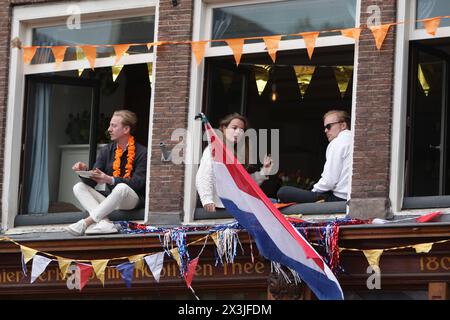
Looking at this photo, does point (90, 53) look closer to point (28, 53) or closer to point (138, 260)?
point (28, 53)

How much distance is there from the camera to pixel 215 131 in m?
17.8

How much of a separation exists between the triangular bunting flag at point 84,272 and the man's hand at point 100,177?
38.8 inches

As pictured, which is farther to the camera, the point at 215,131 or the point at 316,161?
the point at 316,161

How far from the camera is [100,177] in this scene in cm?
1822

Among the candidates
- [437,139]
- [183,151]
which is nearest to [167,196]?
[183,151]

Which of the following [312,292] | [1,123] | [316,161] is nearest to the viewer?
[312,292]

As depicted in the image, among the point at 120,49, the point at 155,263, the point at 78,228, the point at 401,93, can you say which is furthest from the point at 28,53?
the point at 401,93

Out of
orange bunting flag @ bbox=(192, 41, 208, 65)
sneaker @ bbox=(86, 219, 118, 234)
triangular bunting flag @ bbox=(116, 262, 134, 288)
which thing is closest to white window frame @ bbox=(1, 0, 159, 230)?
orange bunting flag @ bbox=(192, 41, 208, 65)

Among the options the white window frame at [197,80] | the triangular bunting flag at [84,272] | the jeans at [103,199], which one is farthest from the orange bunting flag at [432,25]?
the triangular bunting flag at [84,272]

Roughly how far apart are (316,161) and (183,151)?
14.5ft

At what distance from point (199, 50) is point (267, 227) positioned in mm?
2999

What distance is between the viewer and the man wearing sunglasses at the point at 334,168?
1748 centimetres
